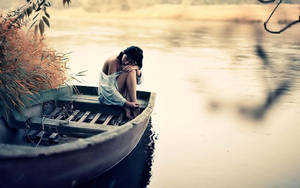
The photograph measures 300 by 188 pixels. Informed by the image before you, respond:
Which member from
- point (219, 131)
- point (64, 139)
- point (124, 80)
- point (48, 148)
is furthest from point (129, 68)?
point (219, 131)

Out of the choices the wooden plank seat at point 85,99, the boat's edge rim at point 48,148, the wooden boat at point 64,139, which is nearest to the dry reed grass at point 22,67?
the wooden boat at point 64,139

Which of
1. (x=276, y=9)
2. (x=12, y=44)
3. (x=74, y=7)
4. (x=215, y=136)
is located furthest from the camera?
(x=74, y=7)

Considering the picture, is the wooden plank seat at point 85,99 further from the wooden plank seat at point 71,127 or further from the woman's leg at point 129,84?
the wooden plank seat at point 71,127

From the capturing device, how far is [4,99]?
3750 millimetres

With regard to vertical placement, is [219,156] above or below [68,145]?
below

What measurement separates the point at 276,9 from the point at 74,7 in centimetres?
5506

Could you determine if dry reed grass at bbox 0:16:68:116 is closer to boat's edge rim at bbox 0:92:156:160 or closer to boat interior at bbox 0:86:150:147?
boat interior at bbox 0:86:150:147

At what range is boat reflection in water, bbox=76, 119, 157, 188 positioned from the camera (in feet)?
12.0

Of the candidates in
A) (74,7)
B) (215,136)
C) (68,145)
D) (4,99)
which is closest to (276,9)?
(68,145)

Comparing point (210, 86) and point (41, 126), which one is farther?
point (210, 86)

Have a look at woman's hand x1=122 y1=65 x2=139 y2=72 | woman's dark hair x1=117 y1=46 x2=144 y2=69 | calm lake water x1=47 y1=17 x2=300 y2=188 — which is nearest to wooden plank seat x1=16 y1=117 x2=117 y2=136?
calm lake water x1=47 y1=17 x2=300 y2=188

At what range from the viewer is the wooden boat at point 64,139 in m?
2.57

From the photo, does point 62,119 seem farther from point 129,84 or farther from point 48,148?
point 48,148

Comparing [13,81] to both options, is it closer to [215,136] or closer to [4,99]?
[4,99]
